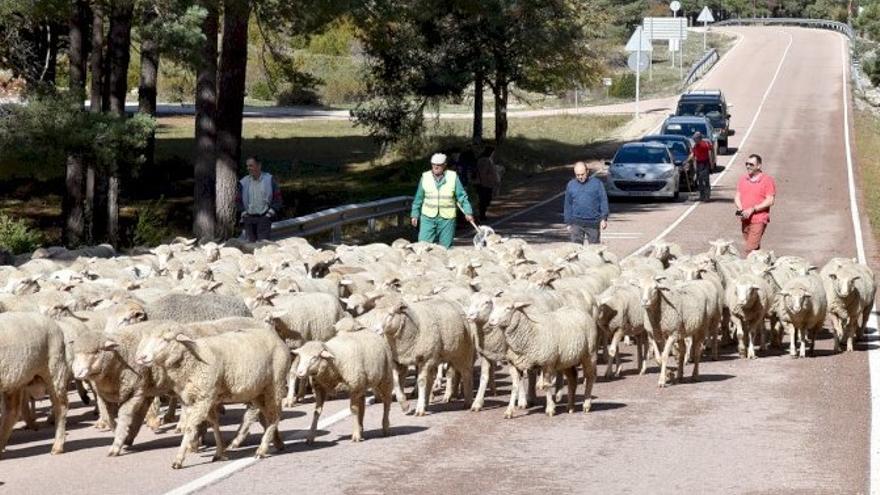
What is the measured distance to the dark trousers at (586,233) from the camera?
23.0m

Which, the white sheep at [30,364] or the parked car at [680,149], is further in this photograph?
the parked car at [680,149]

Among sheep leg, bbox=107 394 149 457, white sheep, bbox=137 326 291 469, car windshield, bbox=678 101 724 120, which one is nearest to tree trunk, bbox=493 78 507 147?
car windshield, bbox=678 101 724 120

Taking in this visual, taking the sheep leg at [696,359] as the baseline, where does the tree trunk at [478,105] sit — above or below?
above

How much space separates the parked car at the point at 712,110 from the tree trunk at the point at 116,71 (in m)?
27.1

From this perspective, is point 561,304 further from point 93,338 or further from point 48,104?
point 48,104

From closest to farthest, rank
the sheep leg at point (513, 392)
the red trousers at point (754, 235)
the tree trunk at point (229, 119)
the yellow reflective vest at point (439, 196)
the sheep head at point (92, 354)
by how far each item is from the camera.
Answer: the sheep head at point (92, 354), the sheep leg at point (513, 392), the yellow reflective vest at point (439, 196), the red trousers at point (754, 235), the tree trunk at point (229, 119)

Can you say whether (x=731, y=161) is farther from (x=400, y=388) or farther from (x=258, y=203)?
(x=400, y=388)

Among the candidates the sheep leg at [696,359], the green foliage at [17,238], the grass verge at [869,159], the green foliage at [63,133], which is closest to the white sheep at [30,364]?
the sheep leg at [696,359]

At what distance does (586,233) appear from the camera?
906 inches

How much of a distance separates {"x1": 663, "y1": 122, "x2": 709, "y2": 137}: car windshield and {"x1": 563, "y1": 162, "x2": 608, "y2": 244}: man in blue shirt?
90.0 ft

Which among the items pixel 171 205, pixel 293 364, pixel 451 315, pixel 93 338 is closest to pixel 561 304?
pixel 451 315

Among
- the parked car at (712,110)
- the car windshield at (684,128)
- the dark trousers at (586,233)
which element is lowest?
the dark trousers at (586,233)

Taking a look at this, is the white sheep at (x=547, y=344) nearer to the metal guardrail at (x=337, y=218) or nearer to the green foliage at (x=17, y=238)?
the metal guardrail at (x=337, y=218)

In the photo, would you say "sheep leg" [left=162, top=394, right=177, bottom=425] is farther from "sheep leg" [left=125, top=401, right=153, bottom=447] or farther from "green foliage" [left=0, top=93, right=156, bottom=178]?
"green foliage" [left=0, top=93, right=156, bottom=178]
